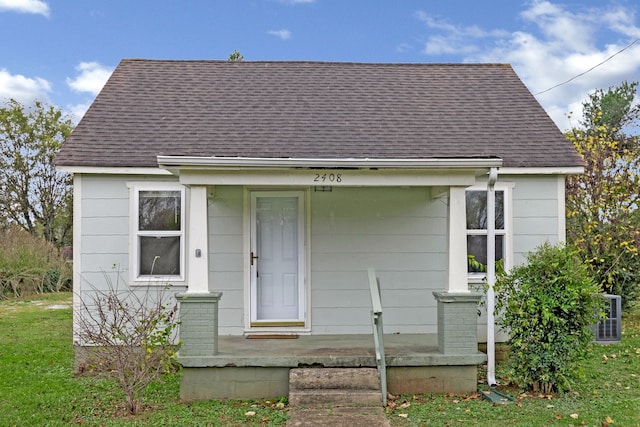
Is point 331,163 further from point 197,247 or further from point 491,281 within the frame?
point 491,281

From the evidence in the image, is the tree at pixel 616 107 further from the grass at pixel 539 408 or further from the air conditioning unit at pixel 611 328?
the grass at pixel 539 408

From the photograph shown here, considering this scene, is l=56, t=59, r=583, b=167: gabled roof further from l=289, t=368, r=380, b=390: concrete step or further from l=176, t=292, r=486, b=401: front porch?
l=289, t=368, r=380, b=390: concrete step

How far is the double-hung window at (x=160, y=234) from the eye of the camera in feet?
26.6

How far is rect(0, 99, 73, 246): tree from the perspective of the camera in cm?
2342

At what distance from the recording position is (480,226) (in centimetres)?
848

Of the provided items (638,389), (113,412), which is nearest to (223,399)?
(113,412)

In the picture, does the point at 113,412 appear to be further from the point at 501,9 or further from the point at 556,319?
the point at 501,9

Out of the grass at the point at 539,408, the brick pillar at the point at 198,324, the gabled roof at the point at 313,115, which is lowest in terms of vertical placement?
the grass at the point at 539,408

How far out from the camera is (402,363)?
6.49 metres

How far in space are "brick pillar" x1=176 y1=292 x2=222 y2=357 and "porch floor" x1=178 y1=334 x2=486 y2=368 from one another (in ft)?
0.32

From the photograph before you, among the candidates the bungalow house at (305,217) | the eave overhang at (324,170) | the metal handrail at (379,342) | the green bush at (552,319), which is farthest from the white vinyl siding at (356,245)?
the metal handrail at (379,342)

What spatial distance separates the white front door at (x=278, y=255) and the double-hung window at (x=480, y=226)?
2.43m

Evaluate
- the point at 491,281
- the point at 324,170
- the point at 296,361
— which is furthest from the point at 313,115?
the point at 296,361

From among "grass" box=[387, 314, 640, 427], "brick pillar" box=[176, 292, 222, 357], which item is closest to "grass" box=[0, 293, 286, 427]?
"brick pillar" box=[176, 292, 222, 357]
